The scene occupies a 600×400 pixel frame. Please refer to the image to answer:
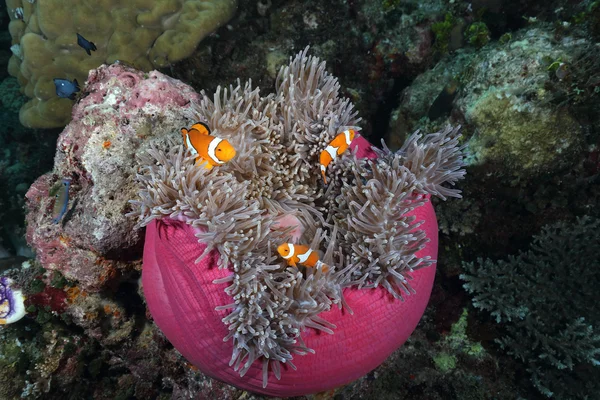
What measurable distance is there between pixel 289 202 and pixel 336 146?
0.46 metres

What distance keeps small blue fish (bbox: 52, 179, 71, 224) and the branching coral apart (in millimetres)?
705

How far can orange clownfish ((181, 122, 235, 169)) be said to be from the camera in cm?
190

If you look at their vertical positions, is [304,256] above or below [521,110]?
below

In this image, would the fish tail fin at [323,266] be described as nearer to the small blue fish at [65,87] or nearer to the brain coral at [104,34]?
the brain coral at [104,34]

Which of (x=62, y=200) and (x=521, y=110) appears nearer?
(x=62, y=200)

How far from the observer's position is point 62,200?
2404mm

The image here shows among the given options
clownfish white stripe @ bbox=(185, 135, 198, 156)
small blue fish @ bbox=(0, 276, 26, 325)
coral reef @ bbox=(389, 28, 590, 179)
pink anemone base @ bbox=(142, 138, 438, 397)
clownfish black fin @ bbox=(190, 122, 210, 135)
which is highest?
coral reef @ bbox=(389, 28, 590, 179)

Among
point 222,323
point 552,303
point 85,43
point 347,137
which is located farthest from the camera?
point 85,43

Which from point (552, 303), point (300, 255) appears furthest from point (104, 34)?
point (552, 303)

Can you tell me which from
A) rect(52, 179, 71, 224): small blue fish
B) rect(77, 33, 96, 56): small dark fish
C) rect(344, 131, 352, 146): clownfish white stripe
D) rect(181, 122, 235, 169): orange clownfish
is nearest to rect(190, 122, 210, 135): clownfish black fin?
rect(181, 122, 235, 169): orange clownfish

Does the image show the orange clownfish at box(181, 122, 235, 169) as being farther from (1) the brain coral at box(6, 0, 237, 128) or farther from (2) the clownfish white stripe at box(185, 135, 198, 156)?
(1) the brain coral at box(6, 0, 237, 128)

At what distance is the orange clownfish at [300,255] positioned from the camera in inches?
72.1

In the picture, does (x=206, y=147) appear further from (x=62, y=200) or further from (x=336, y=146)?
(x=62, y=200)

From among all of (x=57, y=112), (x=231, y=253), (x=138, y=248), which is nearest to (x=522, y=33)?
(x=231, y=253)
